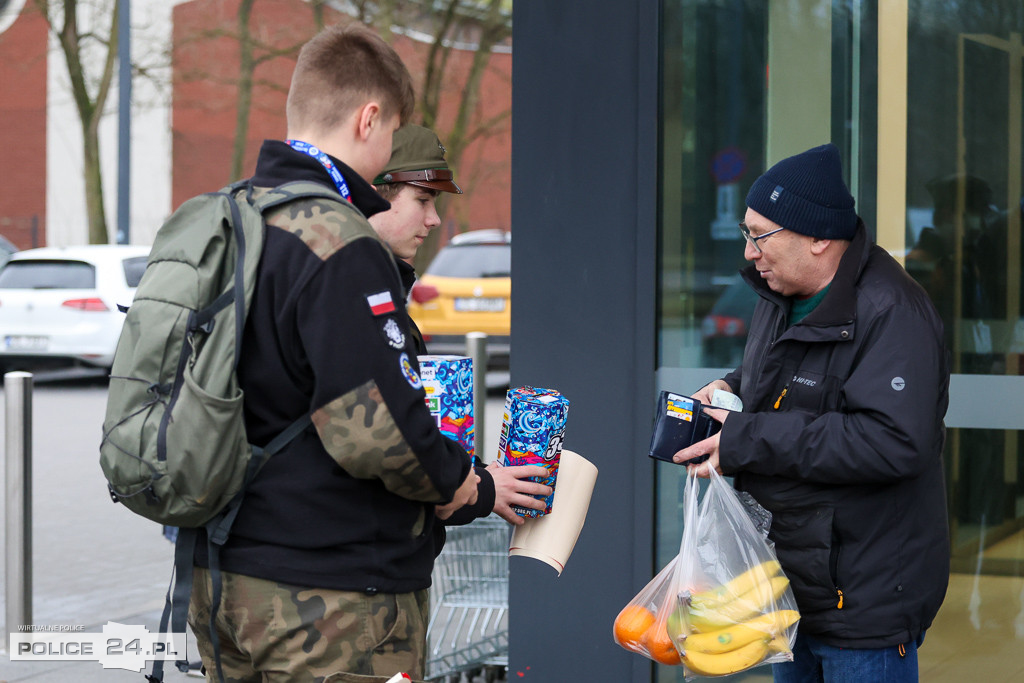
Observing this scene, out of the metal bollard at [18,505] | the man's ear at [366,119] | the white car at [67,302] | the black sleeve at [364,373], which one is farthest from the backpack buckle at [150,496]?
the white car at [67,302]

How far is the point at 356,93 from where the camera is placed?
239 cm

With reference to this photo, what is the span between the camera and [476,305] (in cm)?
1422

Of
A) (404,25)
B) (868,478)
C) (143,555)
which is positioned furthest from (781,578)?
(404,25)

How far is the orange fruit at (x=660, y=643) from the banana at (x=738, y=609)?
73 mm

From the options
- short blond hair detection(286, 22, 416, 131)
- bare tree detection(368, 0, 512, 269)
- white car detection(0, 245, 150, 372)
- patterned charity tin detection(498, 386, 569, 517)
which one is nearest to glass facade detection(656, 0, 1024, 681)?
patterned charity tin detection(498, 386, 569, 517)

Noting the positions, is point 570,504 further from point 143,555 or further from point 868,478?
point 143,555

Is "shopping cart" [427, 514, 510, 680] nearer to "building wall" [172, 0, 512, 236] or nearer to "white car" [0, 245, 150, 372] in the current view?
"white car" [0, 245, 150, 372]

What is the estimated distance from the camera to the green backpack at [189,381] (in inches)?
84.5

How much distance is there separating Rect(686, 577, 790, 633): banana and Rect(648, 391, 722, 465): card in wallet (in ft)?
1.11

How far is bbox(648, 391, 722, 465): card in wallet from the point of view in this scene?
292 centimetres

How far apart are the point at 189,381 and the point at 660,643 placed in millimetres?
1299

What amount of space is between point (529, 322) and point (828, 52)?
134cm

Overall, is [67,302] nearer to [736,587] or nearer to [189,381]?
[736,587]

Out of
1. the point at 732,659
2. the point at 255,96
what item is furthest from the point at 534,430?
the point at 255,96
